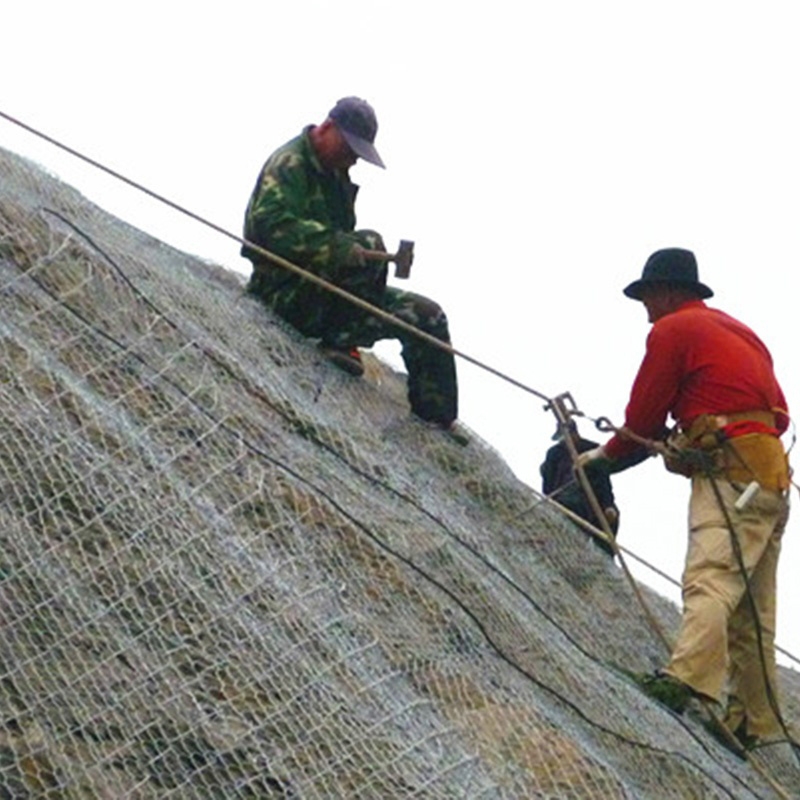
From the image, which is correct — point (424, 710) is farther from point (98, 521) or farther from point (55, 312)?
point (55, 312)

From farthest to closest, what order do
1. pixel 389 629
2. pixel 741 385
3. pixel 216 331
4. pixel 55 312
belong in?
1. pixel 216 331
2. pixel 741 385
3. pixel 55 312
4. pixel 389 629

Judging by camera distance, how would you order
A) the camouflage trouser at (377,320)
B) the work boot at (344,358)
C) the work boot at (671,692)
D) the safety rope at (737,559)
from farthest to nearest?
the work boot at (344,358), the camouflage trouser at (377,320), the safety rope at (737,559), the work boot at (671,692)

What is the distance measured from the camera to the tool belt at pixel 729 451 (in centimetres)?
895

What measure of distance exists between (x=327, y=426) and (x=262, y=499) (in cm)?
160

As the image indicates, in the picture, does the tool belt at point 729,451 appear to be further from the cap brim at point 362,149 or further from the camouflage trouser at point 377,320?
the cap brim at point 362,149

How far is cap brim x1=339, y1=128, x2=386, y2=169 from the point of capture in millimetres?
10438

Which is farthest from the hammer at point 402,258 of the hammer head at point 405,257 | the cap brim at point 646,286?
the cap brim at point 646,286

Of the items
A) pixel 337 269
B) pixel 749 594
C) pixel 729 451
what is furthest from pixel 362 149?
pixel 749 594

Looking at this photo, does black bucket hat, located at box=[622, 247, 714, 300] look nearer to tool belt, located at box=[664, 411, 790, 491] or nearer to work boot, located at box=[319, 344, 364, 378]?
tool belt, located at box=[664, 411, 790, 491]

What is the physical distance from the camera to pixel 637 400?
29.8 feet

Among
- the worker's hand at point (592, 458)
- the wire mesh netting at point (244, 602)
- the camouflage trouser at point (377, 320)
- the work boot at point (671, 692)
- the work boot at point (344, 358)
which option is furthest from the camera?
the work boot at point (344, 358)

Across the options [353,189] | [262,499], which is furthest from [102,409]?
[353,189]

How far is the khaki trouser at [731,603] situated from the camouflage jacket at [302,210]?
2.13 meters

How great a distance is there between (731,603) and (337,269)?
2535mm
